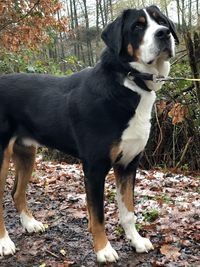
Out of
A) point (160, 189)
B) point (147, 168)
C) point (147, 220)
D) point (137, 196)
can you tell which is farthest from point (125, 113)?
point (147, 168)

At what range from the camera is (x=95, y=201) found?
3533mm

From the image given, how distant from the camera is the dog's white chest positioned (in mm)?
3490

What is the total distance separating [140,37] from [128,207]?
1553 mm

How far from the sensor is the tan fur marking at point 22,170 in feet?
14.6

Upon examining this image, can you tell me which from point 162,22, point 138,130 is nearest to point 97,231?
point 138,130

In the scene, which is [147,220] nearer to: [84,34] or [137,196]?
[137,196]

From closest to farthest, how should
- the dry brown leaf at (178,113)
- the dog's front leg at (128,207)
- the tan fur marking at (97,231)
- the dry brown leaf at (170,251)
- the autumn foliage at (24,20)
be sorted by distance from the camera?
the tan fur marking at (97,231), the dry brown leaf at (170,251), the dog's front leg at (128,207), the dry brown leaf at (178,113), the autumn foliage at (24,20)

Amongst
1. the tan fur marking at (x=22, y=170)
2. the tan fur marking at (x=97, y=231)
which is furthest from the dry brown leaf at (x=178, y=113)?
the tan fur marking at (x=97, y=231)

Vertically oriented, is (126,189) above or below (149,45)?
below

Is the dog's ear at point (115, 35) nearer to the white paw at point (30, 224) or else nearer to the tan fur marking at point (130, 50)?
the tan fur marking at point (130, 50)

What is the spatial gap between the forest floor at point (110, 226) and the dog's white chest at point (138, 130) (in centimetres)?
99

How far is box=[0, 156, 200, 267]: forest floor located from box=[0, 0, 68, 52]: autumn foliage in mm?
3891

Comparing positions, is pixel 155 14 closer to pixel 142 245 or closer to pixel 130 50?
pixel 130 50

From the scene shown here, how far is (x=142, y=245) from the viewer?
12.6 feet
